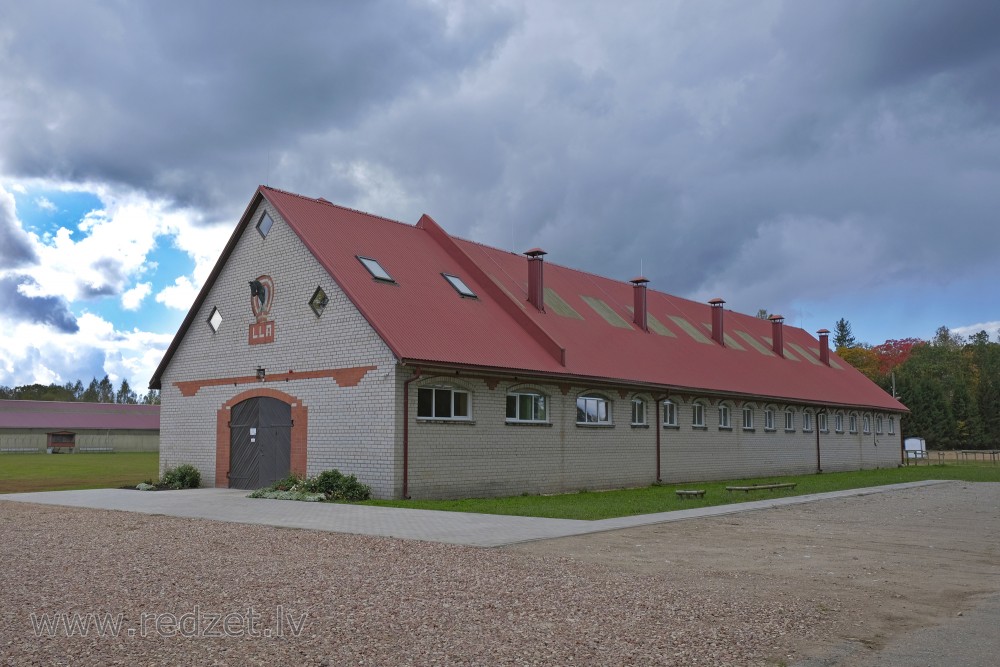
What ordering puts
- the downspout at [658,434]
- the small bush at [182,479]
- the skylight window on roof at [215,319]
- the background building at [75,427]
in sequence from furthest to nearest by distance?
the background building at [75,427] < the downspout at [658,434] < the skylight window on roof at [215,319] < the small bush at [182,479]

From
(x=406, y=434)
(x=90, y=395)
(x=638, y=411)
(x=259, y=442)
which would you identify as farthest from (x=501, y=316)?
(x=90, y=395)

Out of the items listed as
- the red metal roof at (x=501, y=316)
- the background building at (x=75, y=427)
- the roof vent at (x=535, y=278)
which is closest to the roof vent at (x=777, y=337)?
the red metal roof at (x=501, y=316)

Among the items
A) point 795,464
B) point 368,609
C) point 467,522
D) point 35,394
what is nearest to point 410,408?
point 467,522

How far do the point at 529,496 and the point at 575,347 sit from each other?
5429 mm

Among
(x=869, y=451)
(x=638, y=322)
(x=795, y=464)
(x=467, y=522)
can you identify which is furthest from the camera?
(x=869, y=451)

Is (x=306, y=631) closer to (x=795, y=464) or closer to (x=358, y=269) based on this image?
(x=358, y=269)

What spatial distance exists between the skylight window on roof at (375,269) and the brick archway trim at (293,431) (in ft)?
12.8

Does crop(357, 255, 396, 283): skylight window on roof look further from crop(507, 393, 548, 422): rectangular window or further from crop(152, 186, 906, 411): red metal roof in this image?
crop(507, 393, 548, 422): rectangular window

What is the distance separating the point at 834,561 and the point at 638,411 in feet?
53.1

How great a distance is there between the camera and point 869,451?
43594 mm

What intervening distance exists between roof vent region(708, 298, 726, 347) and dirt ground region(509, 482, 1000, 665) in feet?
61.0

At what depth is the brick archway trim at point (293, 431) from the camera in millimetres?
22438

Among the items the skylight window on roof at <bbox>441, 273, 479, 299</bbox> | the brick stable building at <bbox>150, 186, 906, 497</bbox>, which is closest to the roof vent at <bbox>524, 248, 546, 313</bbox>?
the brick stable building at <bbox>150, 186, 906, 497</bbox>

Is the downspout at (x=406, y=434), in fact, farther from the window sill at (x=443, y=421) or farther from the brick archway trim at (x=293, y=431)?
the brick archway trim at (x=293, y=431)
